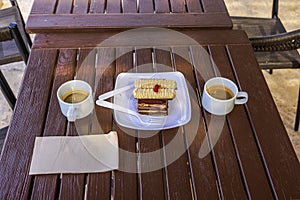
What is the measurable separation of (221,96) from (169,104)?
0.15 m

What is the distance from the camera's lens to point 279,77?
220cm

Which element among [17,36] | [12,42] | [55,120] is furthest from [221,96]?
[12,42]

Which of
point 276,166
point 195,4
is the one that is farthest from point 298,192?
point 195,4

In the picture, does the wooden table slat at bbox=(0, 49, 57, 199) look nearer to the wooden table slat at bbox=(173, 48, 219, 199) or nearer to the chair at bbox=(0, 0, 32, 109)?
the chair at bbox=(0, 0, 32, 109)

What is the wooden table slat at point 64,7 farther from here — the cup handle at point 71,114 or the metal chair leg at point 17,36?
the cup handle at point 71,114

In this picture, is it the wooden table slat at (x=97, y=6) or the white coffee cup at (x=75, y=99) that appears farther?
the wooden table slat at (x=97, y=6)

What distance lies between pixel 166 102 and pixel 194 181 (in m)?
0.24

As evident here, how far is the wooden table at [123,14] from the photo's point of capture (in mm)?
1317

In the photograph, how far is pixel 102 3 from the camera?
145 centimetres

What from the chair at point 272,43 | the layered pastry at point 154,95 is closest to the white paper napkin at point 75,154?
the layered pastry at point 154,95

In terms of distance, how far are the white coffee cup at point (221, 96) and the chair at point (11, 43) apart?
75 cm

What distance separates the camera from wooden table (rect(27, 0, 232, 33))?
1.32m

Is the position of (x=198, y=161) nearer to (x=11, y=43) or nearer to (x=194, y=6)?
(x=194, y=6)

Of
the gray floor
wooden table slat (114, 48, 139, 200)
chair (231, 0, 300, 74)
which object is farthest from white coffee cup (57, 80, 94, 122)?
the gray floor
